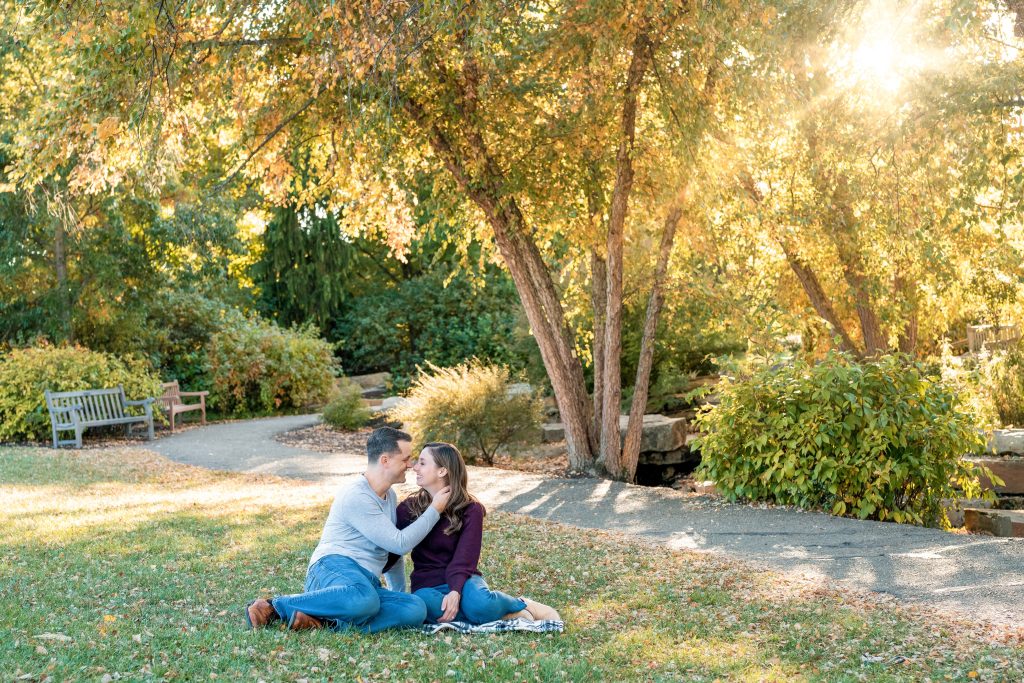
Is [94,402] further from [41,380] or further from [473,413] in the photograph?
[473,413]

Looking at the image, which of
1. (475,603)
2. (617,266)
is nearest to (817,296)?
(617,266)

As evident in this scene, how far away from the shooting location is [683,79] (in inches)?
397

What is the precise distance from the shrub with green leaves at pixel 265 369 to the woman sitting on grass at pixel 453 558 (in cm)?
1603

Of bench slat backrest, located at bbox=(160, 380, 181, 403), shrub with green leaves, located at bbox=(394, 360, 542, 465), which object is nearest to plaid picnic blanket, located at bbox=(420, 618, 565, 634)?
shrub with green leaves, located at bbox=(394, 360, 542, 465)

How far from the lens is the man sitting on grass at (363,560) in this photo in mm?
5016

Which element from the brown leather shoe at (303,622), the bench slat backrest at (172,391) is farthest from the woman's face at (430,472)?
the bench slat backrest at (172,391)

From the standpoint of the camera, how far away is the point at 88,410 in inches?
624

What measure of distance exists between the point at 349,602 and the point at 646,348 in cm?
736

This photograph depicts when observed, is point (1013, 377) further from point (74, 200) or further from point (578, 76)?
point (74, 200)

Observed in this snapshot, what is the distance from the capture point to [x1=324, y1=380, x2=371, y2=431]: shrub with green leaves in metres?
17.7

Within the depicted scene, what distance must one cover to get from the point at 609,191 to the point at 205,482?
5.89 m

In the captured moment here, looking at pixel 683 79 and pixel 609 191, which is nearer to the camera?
pixel 683 79

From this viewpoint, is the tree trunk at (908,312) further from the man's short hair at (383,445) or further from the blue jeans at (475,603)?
the man's short hair at (383,445)

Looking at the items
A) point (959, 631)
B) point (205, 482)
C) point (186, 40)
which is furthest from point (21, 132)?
point (959, 631)
